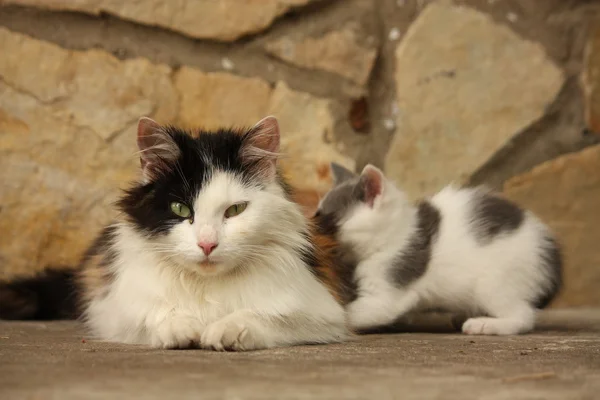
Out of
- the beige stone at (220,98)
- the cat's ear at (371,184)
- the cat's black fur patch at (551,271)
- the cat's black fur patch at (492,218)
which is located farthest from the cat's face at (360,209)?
the beige stone at (220,98)

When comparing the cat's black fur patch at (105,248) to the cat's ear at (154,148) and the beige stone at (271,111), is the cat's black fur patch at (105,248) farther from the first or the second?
the beige stone at (271,111)

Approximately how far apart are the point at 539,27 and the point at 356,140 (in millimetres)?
884

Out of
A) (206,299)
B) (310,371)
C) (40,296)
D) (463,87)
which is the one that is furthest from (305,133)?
(310,371)

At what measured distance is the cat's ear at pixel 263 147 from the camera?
5.85 ft

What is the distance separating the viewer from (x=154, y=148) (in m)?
1.71

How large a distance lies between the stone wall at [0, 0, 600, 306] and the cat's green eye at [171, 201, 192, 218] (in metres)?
1.20

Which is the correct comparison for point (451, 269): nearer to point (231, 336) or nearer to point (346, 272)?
point (346, 272)

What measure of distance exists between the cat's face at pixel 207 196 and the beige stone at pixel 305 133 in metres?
1.03

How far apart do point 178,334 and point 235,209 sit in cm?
32

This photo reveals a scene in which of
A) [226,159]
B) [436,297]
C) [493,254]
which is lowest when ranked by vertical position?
[436,297]

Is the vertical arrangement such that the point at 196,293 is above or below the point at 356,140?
below

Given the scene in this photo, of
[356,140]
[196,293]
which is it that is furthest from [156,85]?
[196,293]

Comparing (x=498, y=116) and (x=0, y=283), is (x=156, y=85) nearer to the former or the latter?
(x=0, y=283)

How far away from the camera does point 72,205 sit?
2.76 metres
